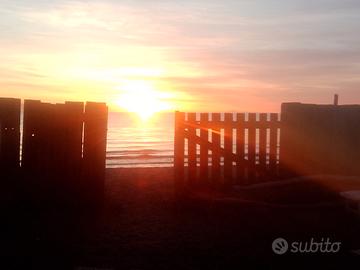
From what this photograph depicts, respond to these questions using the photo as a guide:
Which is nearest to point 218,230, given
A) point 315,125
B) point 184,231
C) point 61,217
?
point 184,231

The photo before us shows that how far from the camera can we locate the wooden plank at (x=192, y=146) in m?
11.5

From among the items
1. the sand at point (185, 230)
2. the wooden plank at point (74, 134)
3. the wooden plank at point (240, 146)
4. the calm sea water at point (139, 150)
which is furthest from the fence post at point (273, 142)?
the calm sea water at point (139, 150)

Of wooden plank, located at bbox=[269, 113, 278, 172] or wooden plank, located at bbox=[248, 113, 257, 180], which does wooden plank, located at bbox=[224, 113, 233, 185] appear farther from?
wooden plank, located at bbox=[269, 113, 278, 172]

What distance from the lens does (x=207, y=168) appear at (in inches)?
467

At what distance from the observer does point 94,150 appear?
33.8 ft

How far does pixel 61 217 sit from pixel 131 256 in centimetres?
273

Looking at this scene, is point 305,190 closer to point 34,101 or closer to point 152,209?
point 152,209

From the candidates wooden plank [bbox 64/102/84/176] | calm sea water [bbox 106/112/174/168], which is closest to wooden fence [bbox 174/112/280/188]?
wooden plank [bbox 64/102/84/176]

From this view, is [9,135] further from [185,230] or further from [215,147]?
[215,147]

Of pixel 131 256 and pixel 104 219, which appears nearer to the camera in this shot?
pixel 131 256

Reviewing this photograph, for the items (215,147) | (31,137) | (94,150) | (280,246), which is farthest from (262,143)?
(31,137)

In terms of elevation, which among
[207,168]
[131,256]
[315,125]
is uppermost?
[315,125]

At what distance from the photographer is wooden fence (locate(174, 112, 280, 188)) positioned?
37.6ft

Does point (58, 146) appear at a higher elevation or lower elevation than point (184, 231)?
higher
